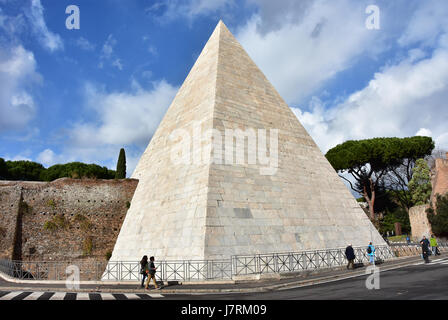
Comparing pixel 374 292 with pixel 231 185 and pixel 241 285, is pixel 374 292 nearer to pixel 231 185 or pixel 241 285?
pixel 241 285

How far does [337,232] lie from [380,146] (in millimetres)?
24197

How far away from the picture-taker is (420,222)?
2861cm

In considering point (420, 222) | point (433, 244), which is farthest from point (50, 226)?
point (420, 222)

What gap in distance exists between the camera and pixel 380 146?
34.5 m

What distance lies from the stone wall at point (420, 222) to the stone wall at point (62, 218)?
24.2 meters

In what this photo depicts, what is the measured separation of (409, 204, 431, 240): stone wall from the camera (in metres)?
27.6

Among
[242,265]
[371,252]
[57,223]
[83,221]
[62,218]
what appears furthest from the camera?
[83,221]

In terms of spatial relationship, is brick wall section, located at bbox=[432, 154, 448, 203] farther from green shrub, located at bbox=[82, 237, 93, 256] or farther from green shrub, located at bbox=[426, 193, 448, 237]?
green shrub, located at bbox=[82, 237, 93, 256]

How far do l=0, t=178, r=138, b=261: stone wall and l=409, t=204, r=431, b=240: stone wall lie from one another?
2422cm

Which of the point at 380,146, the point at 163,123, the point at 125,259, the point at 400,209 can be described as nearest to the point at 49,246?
the point at 125,259

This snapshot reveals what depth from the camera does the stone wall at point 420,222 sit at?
27594 millimetres

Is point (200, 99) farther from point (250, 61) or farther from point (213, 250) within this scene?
point (213, 250)

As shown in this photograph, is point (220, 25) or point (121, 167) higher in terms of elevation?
point (220, 25)

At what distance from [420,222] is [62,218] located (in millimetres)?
28372
